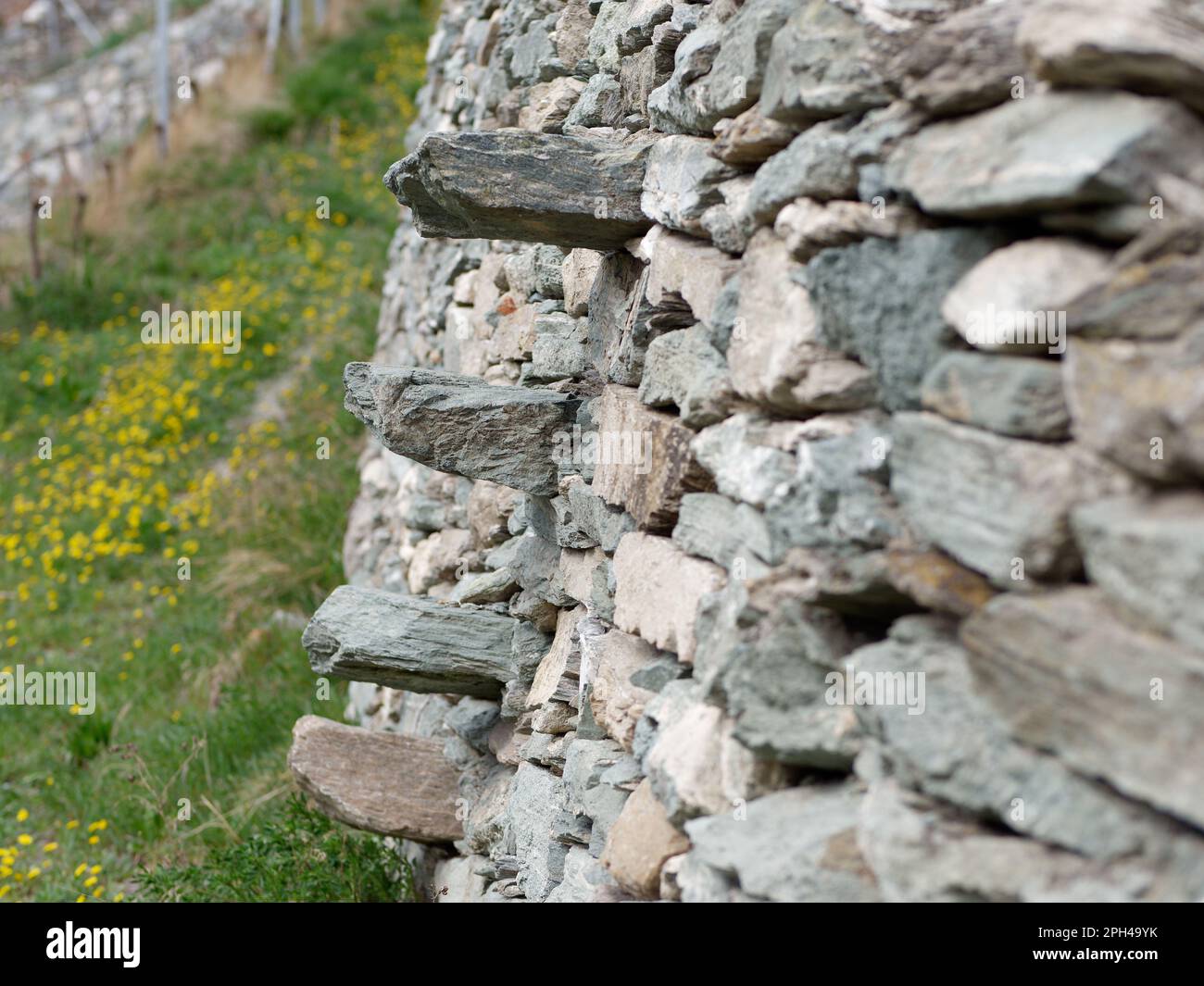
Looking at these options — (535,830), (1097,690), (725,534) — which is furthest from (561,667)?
(1097,690)

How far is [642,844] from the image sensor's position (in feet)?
7.59

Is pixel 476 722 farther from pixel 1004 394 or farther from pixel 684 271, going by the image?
pixel 1004 394

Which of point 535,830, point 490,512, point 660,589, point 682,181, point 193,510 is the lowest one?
point 193,510

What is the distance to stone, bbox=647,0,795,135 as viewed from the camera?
2240mm

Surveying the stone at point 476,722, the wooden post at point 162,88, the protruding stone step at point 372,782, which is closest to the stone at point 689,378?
the stone at point 476,722

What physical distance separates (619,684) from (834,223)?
1174mm

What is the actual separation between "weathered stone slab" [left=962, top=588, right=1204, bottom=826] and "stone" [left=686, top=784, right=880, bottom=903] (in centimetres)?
34

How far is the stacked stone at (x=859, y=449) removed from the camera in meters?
1.47

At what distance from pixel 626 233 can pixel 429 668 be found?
54.3 inches

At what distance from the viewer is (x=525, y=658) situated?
348cm

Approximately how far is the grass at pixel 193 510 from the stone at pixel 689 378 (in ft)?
6.74

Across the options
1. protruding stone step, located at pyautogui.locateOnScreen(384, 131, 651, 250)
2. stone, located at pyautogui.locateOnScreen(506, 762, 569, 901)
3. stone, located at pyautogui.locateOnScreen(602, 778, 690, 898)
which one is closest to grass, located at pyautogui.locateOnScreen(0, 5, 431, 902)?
stone, located at pyautogui.locateOnScreen(506, 762, 569, 901)
